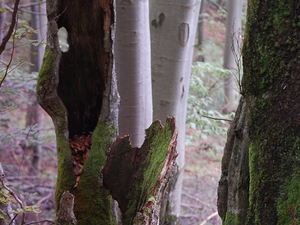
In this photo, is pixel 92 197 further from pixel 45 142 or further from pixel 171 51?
pixel 45 142

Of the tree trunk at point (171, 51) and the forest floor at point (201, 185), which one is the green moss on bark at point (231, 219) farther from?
the forest floor at point (201, 185)

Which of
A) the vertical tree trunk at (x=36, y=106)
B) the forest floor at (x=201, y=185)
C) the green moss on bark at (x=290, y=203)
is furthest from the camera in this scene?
the vertical tree trunk at (x=36, y=106)

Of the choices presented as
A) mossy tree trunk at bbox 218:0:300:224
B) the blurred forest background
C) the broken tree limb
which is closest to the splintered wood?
the broken tree limb

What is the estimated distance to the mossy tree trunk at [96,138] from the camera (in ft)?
8.09

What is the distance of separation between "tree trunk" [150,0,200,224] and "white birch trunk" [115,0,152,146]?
2.02ft

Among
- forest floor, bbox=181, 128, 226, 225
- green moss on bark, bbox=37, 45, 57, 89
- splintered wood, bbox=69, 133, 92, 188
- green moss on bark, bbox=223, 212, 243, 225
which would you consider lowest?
forest floor, bbox=181, 128, 226, 225

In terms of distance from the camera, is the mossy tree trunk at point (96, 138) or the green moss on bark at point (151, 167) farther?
the mossy tree trunk at point (96, 138)

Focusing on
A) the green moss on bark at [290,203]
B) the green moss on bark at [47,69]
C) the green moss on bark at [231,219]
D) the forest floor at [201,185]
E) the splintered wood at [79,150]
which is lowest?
the forest floor at [201,185]

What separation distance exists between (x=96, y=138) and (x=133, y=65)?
3.52 ft

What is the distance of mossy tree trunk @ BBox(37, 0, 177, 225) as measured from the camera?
8.09 feet

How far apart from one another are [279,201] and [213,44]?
13.5 m

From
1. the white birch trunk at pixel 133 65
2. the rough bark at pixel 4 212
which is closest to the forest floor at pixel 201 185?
the white birch trunk at pixel 133 65

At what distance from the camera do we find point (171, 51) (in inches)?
161

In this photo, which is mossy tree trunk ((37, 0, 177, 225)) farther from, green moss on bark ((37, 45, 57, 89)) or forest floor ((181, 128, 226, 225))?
forest floor ((181, 128, 226, 225))
